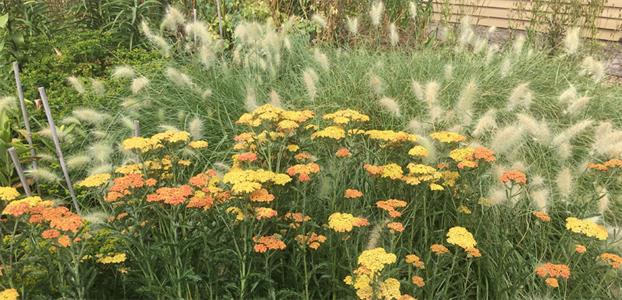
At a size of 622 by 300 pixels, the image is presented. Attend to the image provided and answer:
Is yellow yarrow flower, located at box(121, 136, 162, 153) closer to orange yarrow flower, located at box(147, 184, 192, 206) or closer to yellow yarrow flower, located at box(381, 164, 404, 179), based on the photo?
orange yarrow flower, located at box(147, 184, 192, 206)

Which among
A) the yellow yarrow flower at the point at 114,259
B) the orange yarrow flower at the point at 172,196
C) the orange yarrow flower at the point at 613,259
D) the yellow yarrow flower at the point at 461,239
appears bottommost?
the orange yarrow flower at the point at 613,259

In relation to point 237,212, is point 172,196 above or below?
above

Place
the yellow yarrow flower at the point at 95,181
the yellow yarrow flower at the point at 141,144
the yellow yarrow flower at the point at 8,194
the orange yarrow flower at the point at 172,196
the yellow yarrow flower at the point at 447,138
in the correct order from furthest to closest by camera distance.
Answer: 1. the yellow yarrow flower at the point at 447,138
2. the yellow yarrow flower at the point at 141,144
3. the yellow yarrow flower at the point at 95,181
4. the yellow yarrow flower at the point at 8,194
5. the orange yarrow flower at the point at 172,196

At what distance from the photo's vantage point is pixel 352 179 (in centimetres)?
290

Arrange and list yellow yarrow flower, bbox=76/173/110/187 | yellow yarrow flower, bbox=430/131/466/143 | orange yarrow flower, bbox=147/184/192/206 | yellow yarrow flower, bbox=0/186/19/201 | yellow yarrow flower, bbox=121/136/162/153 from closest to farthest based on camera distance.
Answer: orange yarrow flower, bbox=147/184/192/206, yellow yarrow flower, bbox=0/186/19/201, yellow yarrow flower, bbox=76/173/110/187, yellow yarrow flower, bbox=121/136/162/153, yellow yarrow flower, bbox=430/131/466/143

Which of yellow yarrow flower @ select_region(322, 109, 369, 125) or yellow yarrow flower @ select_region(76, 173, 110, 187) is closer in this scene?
yellow yarrow flower @ select_region(76, 173, 110, 187)

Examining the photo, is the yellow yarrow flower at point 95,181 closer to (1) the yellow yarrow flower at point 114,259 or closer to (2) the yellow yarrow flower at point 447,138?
(1) the yellow yarrow flower at point 114,259

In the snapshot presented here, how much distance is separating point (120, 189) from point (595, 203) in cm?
238

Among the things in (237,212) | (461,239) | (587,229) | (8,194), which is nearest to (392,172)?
(461,239)

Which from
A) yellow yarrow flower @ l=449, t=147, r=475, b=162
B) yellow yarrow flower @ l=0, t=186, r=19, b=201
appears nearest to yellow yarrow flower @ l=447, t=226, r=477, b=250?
yellow yarrow flower @ l=449, t=147, r=475, b=162

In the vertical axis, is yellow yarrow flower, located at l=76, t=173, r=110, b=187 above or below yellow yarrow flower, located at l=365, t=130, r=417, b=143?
below

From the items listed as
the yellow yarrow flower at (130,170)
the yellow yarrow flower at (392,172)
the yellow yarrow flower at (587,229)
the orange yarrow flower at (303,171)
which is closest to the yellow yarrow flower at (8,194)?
the yellow yarrow flower at (130,170)

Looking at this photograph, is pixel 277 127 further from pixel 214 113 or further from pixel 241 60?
pixel 241 60

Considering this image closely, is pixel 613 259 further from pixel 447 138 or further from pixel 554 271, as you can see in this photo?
pixel 447 138
